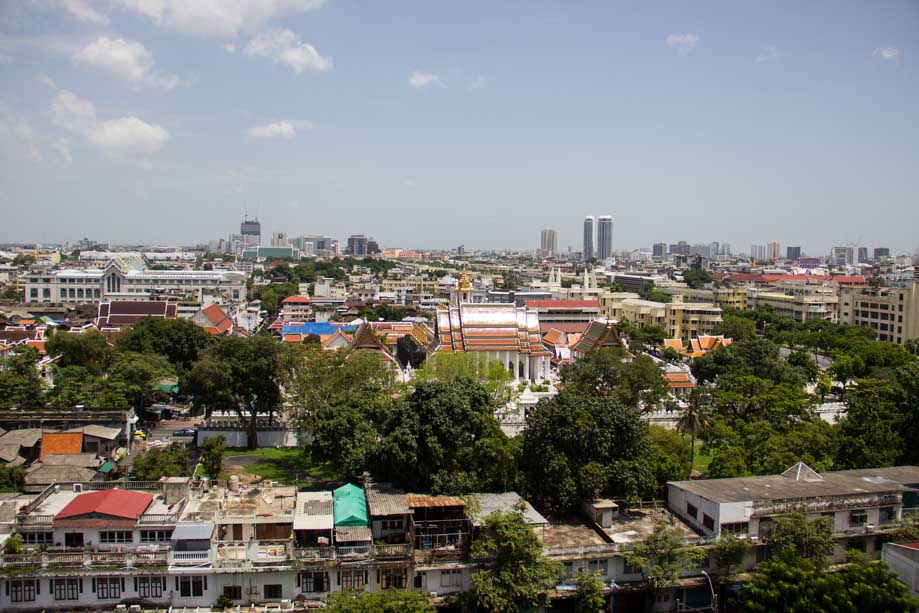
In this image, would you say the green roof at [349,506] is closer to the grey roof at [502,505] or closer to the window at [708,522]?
the grey roof at [502,505]

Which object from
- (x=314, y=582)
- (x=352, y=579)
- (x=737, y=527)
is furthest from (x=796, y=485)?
(x=314, y=582)

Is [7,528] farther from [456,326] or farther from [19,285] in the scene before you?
[19,285]

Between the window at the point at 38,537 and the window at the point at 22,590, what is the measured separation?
1.32 m

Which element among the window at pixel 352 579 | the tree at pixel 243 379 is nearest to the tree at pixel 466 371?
the tree at pixel 243 379

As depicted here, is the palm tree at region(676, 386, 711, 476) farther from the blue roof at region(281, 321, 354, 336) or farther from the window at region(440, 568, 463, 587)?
the blue roof at region(281, 321, 354, 336)

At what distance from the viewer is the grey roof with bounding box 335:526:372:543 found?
21.7m

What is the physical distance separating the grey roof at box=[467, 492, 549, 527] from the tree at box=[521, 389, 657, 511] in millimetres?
1345

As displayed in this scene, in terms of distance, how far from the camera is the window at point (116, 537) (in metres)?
21.4

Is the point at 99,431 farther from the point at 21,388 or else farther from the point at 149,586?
the point at 149,586

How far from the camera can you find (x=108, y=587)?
20.5 meters

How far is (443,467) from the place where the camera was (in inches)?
1003

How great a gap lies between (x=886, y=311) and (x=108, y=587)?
72.9 metres

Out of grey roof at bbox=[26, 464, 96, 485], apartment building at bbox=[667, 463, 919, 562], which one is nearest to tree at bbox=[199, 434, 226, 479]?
grey roof at bbox=[26, 464, 96, 485]

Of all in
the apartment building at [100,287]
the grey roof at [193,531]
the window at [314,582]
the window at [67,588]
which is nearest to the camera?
the window at [67,588]
